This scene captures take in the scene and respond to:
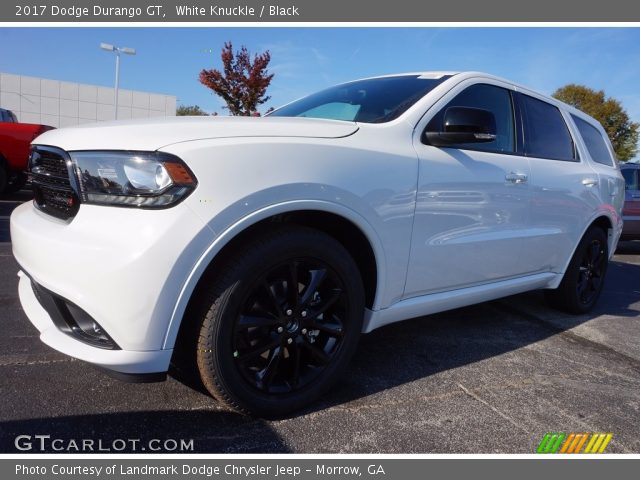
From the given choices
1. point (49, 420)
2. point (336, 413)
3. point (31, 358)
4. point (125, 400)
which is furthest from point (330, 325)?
point (31, 358)

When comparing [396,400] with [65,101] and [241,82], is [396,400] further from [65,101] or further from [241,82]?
A: [65,101]

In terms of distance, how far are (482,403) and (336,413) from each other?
0.77m

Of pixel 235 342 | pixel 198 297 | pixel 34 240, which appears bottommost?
pixel 235 342

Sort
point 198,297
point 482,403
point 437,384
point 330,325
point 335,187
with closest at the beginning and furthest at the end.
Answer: point 198,297, point 335,187, point 330,325, point 482,403, point 437,384

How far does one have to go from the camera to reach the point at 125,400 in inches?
82.3

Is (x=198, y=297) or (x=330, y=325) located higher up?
(x=198, y=297)

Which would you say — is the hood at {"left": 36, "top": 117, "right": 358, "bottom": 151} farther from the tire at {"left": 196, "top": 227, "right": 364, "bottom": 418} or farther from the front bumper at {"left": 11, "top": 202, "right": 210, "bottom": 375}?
the tire at {"left": 196, "top": 227, "right": 364, "bottom": 418}

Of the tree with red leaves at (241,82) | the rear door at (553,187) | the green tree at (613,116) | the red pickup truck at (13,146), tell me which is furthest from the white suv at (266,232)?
the green tree at (613,116)

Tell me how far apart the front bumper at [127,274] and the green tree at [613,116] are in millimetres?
Answer: 38100

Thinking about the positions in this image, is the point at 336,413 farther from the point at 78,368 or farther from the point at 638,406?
the point at 638,406

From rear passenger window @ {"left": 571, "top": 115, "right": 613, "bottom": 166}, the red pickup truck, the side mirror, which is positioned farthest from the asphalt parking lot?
the red pickup truck

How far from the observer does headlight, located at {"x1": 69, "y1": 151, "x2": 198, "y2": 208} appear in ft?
5.41

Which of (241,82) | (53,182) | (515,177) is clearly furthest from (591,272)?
(241,82)

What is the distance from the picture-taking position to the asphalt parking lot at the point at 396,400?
6.22 feet
